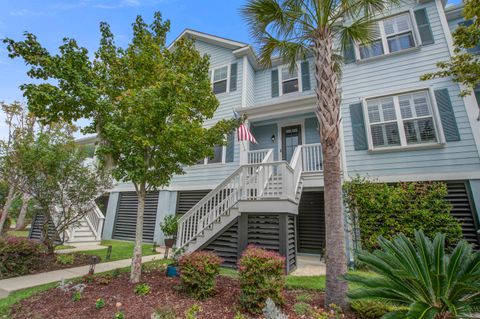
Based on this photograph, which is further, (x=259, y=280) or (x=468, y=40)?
(x=468, y=40)

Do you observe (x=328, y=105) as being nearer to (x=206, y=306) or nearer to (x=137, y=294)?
(x=206, y=306)

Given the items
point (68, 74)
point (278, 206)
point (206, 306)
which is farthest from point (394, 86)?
point (68, 74)

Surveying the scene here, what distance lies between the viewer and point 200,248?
7.03m

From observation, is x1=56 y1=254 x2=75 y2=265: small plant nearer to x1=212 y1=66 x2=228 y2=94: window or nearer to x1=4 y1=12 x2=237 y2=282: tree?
x1=4 y1=12 x2=237 y2=282: tree

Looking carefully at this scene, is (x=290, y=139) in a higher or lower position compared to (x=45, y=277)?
higher

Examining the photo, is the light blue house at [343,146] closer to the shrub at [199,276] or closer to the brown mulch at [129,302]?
the brown mulch at [129,302]

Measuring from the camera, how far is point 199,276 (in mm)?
4180

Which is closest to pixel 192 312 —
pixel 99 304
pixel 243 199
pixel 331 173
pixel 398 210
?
pixel 99 304

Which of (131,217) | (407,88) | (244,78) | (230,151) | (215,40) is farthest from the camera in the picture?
(215,40)

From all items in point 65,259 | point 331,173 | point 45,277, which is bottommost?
point 45,277

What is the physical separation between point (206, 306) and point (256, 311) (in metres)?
0.87

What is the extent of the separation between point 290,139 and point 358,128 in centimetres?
301

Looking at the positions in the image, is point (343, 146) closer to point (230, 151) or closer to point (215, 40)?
point (230, 151)

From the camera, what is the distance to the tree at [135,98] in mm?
4660
